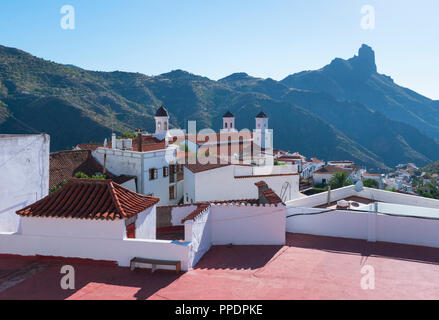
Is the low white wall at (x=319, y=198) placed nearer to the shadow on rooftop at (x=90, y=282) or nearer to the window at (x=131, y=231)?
the window at (x=131, y=231)

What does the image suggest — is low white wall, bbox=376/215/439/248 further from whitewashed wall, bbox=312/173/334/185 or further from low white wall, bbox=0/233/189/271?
whitewashed wall, bbox=312/173/334/185

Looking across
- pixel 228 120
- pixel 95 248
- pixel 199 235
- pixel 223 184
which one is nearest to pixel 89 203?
pixel 95 248

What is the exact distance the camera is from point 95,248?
323 inches

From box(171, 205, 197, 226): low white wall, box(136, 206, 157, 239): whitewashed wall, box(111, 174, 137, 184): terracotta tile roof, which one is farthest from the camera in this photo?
box(111, 174, 137, 184): terracotta tile roof

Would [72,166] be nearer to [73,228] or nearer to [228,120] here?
A: [73,228]

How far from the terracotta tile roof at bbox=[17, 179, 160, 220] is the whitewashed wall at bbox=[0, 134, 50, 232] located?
127 inches

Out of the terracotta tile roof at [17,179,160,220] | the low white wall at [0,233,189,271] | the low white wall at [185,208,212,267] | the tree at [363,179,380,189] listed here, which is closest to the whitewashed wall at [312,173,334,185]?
the tree at [363,179,380,189]

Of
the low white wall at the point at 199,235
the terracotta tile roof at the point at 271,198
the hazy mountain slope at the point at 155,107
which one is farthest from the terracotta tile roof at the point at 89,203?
the hazy mountain slope at the point at 155,107

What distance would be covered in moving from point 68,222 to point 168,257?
9.11 ft

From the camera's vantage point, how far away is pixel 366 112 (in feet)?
495

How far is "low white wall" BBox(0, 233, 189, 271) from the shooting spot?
7.75m

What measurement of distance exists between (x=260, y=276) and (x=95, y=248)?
408 centimetres
